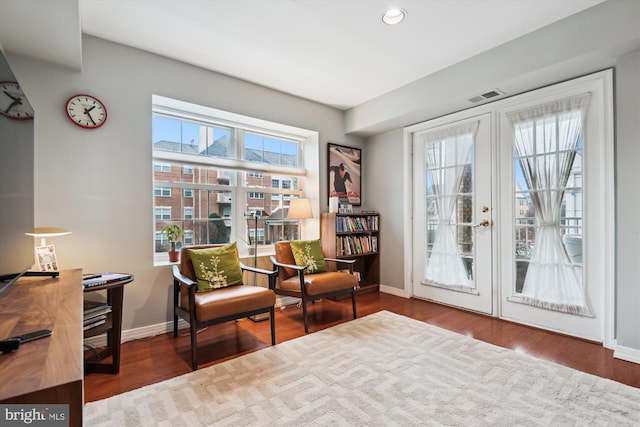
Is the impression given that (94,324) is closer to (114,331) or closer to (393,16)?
(114,331)

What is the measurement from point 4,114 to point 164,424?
1632 millimetres

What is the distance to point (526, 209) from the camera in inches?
117

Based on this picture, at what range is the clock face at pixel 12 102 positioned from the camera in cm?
116

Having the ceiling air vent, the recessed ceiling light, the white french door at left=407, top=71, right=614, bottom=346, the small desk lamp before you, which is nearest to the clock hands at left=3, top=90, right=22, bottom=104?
the small desk lamp

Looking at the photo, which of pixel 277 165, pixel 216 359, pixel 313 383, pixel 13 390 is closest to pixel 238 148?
pixel 277 165

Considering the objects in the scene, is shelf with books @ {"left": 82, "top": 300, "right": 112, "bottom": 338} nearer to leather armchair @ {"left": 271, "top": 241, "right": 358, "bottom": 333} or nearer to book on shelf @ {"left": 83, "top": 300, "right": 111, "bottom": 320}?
book on shelf @ {"left": 83, "top": 300, "right": 111, "bottom": 320}

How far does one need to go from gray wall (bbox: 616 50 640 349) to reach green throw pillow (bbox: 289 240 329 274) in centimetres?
257

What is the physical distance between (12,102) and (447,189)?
3.73 meters

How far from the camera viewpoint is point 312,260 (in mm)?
3385

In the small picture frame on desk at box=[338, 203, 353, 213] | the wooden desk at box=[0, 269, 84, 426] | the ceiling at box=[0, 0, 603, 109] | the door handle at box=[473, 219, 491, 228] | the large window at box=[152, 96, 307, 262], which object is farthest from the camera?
the small picture frame on desk at box=[338, 203, 353, 213]

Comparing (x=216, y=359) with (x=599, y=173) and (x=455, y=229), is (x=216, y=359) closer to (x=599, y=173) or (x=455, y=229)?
(x=455, y=229)

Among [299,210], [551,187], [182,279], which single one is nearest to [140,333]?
[182,279]

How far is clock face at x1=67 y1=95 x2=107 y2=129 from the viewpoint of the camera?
2.43 meters

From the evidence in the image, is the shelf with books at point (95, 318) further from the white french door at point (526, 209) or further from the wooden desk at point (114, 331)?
the white french door at point (526, 209)
